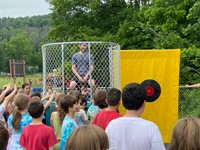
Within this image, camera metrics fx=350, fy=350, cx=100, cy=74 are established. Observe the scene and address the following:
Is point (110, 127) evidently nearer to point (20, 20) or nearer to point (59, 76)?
point (59, 76)

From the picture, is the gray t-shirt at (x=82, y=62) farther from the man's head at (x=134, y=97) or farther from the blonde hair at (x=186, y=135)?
the blonde hair at (x=186, y=135)

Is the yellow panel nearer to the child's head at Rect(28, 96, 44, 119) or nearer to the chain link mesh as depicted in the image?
the chain link mesh

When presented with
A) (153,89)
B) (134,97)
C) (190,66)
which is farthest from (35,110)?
(190,66)

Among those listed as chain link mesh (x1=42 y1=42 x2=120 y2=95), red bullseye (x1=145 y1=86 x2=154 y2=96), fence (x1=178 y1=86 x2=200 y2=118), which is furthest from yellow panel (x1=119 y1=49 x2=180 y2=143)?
fence (x1=178 y1=86 x2=200 y2=118)

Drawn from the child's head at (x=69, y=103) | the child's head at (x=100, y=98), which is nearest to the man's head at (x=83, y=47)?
the child's head at (x=100, y=98)

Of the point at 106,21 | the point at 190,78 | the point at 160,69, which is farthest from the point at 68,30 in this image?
the point at 160,69

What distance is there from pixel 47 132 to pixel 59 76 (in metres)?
2.19

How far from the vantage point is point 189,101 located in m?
10.4

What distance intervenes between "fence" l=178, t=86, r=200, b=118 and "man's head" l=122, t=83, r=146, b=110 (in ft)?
23.4

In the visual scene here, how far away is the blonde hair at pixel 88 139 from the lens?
2.32m

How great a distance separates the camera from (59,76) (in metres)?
6.67

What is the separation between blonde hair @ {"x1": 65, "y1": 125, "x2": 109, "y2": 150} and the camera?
2.32 m

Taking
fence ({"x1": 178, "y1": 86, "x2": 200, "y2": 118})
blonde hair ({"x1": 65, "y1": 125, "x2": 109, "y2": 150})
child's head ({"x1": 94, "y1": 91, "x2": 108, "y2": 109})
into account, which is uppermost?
blonde hair ({"x1": 65, "y1": 125, "x2": 109, "y2": 150})

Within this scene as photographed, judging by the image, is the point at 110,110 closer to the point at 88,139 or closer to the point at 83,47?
the point at 83,47
